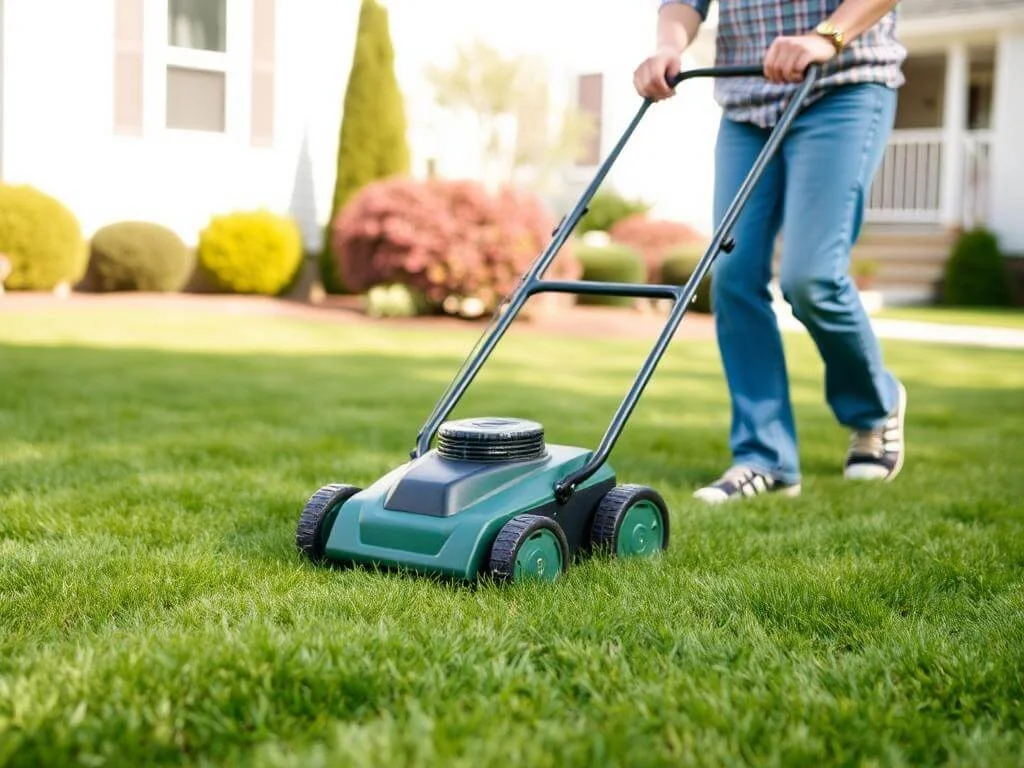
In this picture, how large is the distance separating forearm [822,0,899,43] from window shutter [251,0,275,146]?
35.6 ft

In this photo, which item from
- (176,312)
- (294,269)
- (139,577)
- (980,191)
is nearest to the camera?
(139,577)

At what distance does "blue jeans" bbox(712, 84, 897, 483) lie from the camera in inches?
135

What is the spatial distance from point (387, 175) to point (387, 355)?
5.97 meters

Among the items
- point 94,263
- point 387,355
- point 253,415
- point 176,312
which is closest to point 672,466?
point 253,415

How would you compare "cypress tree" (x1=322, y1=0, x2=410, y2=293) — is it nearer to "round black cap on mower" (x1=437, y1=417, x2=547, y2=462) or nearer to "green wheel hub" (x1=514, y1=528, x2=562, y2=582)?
"round black cap on mower" (x1=437, y1=417, x2=547, y2=462)

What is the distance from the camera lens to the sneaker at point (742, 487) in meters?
3.58

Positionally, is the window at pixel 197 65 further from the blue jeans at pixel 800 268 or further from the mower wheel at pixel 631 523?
the mower wheel at pixel 631 523

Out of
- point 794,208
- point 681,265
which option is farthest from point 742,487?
point 681,265

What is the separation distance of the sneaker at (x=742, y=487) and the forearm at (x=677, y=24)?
1.28 meters

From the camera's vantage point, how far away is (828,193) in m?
3.42

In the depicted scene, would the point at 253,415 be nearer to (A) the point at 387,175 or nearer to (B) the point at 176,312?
(B) the point at 176,312

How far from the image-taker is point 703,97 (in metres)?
18.3

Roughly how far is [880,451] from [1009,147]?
1352cm

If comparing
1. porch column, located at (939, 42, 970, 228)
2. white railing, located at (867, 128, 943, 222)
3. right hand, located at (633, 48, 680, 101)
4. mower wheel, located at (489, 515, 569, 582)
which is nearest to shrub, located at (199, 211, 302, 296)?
white railing, located at (867, 128, 943, 222)
